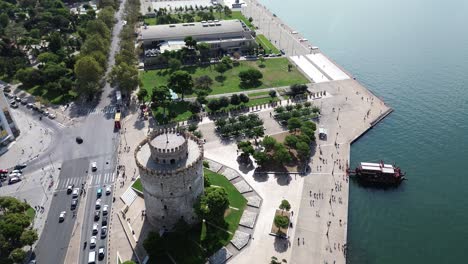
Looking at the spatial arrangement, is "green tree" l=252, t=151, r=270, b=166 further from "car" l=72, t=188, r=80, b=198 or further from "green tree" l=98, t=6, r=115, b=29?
"green tree" l=98, t=6, r=115, b=29

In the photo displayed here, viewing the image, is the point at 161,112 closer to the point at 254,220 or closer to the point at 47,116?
Result: the point at 47,116

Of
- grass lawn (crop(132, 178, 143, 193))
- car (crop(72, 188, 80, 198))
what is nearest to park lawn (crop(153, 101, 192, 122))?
grass lawn (crop(132, 178, 143, 193))

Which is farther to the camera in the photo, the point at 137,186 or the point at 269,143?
the point at 269,143

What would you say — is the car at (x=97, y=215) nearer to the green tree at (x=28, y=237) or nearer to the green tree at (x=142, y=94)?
the green tree at (x=28, y=237)

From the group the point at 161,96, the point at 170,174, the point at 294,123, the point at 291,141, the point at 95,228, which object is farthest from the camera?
the point at 161,96

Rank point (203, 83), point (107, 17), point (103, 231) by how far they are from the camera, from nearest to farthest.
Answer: point (103, 231), point (203, 83), point (107, 17)

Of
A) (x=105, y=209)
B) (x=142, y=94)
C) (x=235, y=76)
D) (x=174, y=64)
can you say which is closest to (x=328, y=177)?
(x=105, y=209)

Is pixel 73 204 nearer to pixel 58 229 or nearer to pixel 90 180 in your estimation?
pixel 58 229

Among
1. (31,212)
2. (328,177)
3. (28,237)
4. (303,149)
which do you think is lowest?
(28,237)
